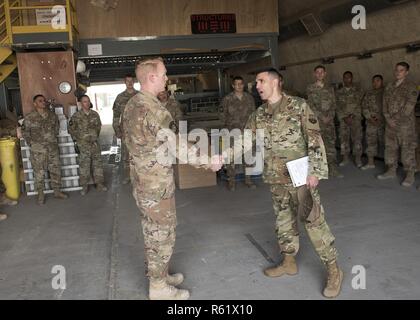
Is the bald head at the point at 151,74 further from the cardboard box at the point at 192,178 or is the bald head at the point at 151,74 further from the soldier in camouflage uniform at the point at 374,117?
the soldier in camouflage uniform at the point at 374,117

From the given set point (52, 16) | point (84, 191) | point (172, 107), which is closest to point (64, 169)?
point (84, 191)

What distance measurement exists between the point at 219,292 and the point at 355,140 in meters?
4.85

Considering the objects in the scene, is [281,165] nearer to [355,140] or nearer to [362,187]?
[362,187]

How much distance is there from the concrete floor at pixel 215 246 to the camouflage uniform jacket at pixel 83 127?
0.97 metres

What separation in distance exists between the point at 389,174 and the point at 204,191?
266cm

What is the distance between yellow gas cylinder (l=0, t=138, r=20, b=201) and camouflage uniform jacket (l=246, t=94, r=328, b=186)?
444 cm

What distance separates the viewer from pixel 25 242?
4.35 metres

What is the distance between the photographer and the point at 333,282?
9.45 feet

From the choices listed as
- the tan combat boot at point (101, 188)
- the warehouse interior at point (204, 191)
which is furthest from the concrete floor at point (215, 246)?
the tan combat boot at point (101, 188)

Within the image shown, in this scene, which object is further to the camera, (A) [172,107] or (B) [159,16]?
(B) [159,16]

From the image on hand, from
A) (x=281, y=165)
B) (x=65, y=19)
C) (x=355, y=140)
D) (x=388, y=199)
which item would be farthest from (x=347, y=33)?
(x=281, y=165)

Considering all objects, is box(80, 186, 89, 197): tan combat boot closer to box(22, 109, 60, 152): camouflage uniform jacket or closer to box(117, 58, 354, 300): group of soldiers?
box(22, 109, 60, 152): camouflage uniform jacket

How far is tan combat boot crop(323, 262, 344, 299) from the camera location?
284 centimetres

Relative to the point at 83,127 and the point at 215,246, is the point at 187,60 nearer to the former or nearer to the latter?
the point at 83,127
